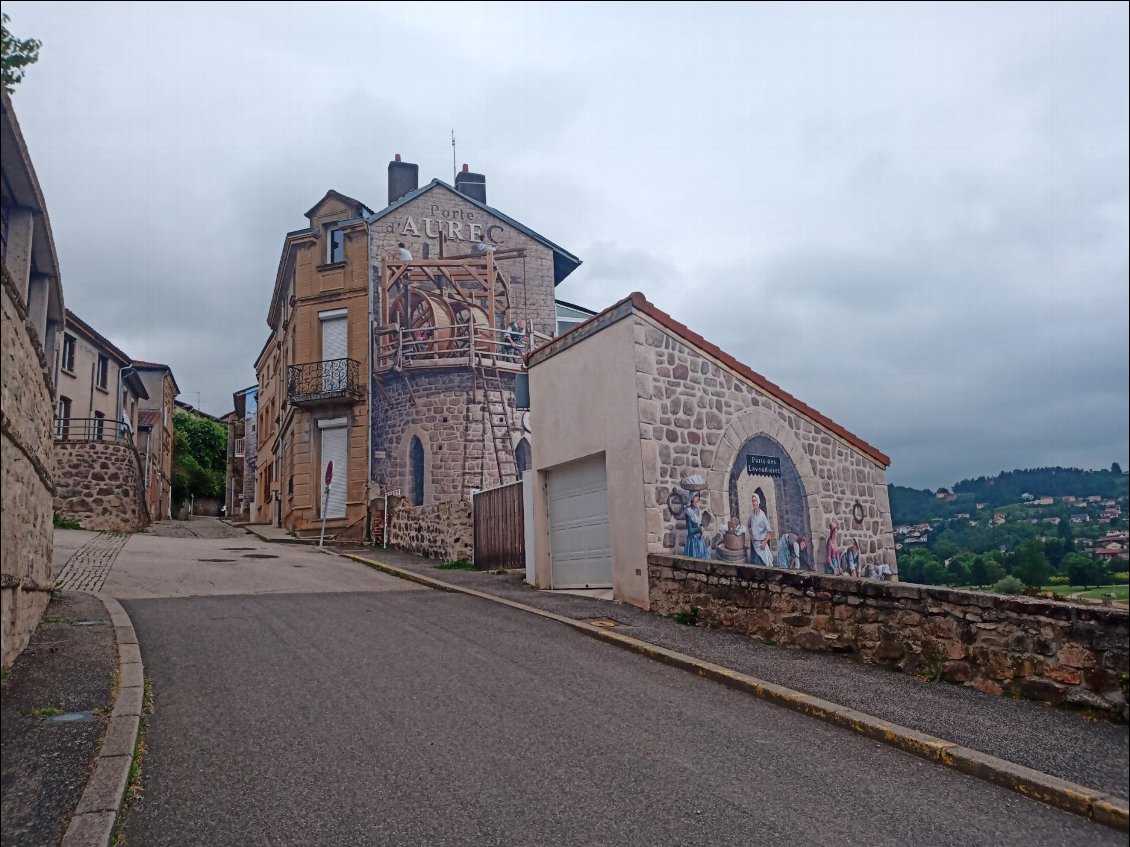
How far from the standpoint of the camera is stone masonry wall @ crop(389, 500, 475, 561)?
55.6 feet

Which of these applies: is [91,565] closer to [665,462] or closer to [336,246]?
[665,462]

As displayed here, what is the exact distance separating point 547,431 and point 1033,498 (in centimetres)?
742

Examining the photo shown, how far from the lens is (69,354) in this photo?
27.3 meters

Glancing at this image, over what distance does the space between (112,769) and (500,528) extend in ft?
36.6

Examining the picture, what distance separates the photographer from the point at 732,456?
1216cm

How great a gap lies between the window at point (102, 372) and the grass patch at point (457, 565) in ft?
67.9

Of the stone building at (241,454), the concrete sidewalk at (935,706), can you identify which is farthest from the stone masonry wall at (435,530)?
the stone building at (241,454)

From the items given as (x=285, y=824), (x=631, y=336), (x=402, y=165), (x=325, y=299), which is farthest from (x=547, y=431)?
(x=402, y=165)

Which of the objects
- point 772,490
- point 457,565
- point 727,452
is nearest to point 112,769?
point 727,452

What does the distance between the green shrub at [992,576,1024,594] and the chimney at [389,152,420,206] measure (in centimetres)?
2624

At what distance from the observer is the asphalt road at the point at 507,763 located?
3.96m

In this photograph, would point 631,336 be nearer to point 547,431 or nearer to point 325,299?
point 547,431

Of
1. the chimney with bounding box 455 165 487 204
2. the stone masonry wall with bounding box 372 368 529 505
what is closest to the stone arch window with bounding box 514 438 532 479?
the stone masonry wall with bounding box 372 368 529 505

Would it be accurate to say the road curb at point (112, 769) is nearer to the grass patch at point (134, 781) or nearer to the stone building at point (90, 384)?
the grass patch at point (134, 781)
